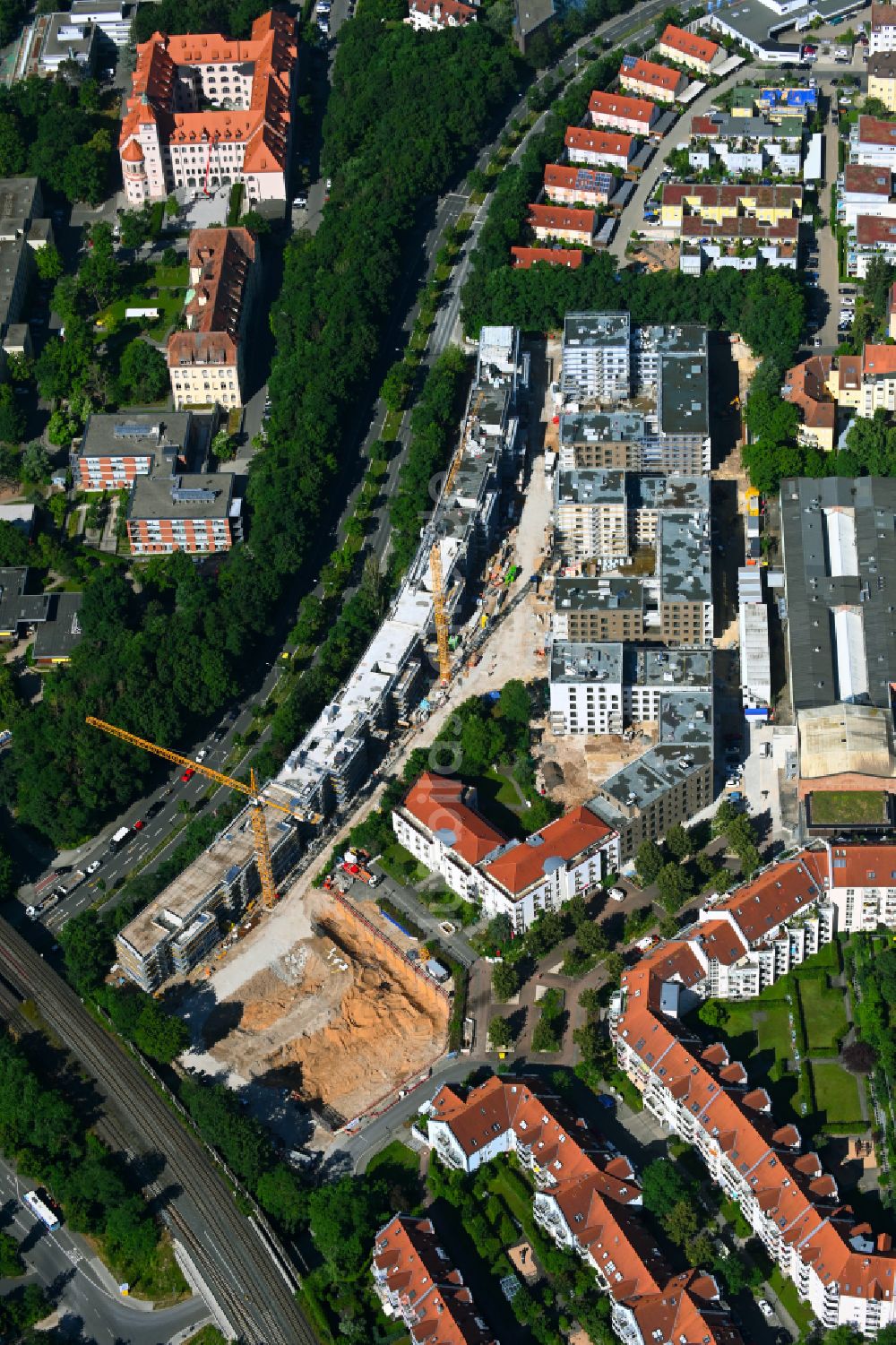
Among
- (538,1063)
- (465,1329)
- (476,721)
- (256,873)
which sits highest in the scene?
(476,721)

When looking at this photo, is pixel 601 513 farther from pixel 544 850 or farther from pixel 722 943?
pixel 722 943

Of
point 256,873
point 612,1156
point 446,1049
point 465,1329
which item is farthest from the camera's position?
point 256,873

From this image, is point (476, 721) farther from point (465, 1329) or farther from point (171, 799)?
point (465, 1329)

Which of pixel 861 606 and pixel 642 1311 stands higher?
pixel 861 606

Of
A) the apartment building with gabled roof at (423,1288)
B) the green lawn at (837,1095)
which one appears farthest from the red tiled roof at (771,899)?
the apartment building with gabled roof at (423,1288)

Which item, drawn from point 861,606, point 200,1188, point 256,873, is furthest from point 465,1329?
point 861,606

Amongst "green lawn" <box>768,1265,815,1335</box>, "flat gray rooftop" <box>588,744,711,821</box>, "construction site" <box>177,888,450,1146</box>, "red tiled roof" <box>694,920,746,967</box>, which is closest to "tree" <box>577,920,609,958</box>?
"red tiled roof" <box>694,920,746,967</box>

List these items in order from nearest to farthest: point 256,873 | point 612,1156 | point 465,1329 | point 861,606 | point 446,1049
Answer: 1. point 465,1329
2. point 612,1156
3. point 446,1049
4. point 256,873
5. point 861,606

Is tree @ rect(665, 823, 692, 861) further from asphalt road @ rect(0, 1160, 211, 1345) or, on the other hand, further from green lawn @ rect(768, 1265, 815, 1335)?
asphalt road @ rect(0, 1160, 211, 1345)
